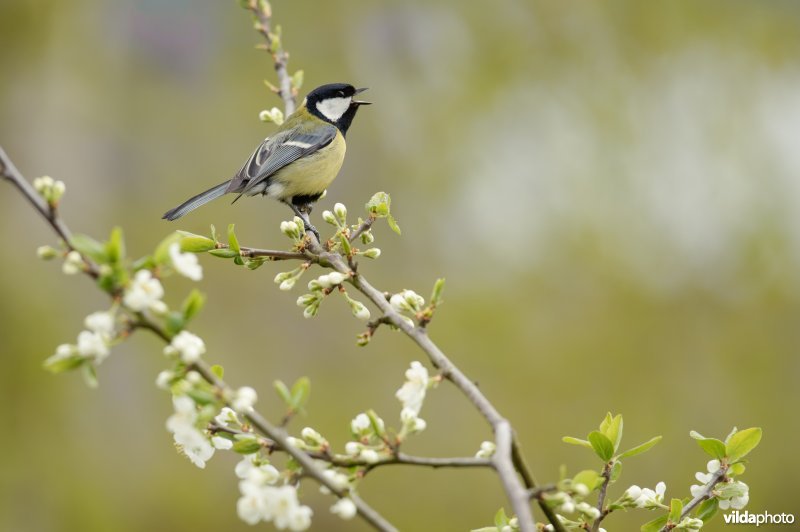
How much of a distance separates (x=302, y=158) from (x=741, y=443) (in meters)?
2.15

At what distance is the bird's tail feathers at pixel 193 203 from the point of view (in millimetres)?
2537

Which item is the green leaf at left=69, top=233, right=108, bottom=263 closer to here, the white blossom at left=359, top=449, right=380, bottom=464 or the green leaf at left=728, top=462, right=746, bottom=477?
the white blossom at left=359, top=449, right=380, bottom=464

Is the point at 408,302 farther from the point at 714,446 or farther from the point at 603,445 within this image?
the point at 714,446

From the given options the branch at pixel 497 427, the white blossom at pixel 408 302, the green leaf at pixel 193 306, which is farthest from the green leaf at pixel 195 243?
the green leaf at pixel 193 306

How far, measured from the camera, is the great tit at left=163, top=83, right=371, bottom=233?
3010mm

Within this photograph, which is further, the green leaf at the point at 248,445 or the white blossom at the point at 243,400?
the green leaf at the point at 248,445

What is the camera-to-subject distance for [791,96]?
6039mm

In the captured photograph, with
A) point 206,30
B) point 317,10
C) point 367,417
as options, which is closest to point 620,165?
point 317,10

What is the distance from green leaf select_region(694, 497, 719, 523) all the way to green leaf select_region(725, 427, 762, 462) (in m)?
0.08

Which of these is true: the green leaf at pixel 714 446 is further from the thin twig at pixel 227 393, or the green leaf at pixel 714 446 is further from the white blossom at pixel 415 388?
the thin twig at pixel 227 393

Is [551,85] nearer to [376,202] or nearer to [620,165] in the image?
[620,165]

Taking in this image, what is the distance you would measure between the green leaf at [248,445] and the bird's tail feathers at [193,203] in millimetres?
1443

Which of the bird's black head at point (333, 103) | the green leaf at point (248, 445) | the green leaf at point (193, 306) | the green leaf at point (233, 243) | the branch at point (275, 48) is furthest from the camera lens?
the bird's black head at point (333, 103)

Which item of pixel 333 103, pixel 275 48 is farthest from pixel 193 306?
pixel 333 103
